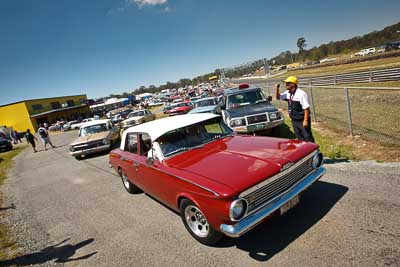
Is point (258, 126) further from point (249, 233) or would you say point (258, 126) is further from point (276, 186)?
point (276, 186)

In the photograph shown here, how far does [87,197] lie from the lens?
616cm

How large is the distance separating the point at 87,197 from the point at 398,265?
625 centimetres

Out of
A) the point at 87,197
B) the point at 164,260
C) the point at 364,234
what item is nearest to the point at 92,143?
the point at 87,197

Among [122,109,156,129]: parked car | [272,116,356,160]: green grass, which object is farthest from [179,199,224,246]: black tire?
[122,109,156,129]: parked car

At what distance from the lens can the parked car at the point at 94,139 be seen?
37.1 feet

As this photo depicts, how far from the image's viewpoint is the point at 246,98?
30.1 ft

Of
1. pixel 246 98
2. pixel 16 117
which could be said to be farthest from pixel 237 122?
pixel 16 117

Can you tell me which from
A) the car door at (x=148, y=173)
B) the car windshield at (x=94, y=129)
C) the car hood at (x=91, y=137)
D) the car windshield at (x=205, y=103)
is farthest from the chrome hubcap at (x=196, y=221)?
the car windshield at (x=205, y=103)

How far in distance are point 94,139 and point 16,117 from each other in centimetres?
5162

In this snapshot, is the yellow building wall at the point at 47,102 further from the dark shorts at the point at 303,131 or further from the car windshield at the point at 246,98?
the dark shorts at the point at 303,131

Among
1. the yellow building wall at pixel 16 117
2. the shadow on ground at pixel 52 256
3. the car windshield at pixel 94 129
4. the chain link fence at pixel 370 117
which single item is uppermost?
the yellow building wall at pixel 16 117

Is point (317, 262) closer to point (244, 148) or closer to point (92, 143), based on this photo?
point (244, 148)

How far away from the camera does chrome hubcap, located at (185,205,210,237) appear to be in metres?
3.29

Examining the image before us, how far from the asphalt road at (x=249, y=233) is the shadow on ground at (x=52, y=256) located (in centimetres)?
2
